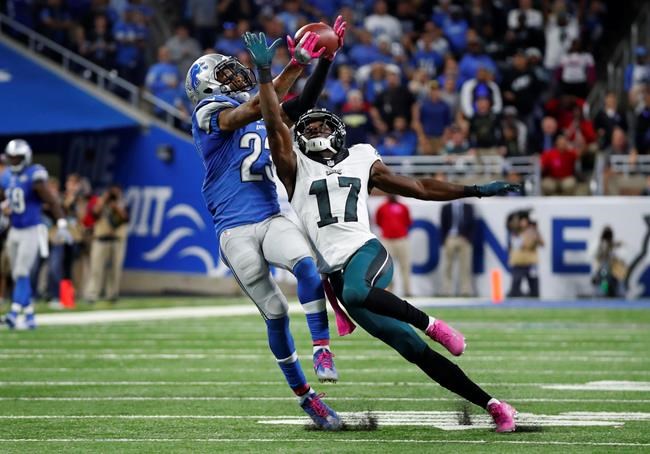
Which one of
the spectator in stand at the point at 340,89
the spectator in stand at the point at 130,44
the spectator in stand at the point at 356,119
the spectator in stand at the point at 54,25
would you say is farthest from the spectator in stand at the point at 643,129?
the spectator in stand at the point at 54,25

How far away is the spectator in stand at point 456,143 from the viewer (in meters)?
19.7

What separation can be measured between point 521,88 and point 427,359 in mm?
13916

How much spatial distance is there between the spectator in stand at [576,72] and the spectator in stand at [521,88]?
0.63 metres

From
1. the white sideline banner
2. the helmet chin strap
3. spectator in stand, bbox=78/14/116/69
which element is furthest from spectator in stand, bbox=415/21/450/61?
the helmet chin strap

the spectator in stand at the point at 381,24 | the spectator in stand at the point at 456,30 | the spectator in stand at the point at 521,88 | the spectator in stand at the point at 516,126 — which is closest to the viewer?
the spectator in stand at the point at 516,126

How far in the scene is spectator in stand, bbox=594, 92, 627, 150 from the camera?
1983cm

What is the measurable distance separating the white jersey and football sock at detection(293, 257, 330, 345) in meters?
0.10

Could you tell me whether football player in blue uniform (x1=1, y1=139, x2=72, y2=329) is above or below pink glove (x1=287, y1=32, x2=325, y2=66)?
below

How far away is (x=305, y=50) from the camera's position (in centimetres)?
709

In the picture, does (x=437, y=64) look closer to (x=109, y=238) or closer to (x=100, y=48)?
(x=100, y=48)

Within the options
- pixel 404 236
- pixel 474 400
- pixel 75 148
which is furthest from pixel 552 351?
pixel 75 148

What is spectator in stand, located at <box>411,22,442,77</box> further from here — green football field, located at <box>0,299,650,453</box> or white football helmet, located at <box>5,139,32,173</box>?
white football helmet, located at <box>5,139,32,173</box>

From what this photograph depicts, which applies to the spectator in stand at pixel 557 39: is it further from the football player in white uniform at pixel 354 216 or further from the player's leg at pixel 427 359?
the player's leg at pixel 427 359

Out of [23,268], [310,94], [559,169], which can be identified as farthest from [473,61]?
[310,94]
